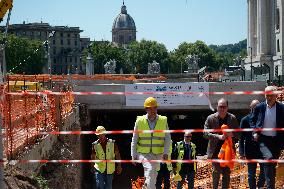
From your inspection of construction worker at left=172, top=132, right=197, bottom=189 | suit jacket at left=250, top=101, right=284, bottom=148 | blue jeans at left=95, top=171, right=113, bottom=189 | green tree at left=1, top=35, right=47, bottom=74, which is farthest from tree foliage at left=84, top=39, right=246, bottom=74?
suit jacket at left=250, top=101, right=284, bottom=148

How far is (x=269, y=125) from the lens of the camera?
862 cm

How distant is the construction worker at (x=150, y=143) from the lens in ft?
27.9

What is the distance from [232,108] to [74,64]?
14475 cm

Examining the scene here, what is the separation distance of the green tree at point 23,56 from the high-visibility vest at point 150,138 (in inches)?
3849

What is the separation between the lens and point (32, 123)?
44.8 feet

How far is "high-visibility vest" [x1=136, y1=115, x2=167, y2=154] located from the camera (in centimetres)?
851

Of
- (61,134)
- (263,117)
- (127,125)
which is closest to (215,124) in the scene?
(263,117)

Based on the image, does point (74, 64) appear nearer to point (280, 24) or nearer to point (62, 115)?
point (280, 24)

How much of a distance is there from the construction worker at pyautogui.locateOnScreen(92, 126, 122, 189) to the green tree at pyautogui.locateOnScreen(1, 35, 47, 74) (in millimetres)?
95847

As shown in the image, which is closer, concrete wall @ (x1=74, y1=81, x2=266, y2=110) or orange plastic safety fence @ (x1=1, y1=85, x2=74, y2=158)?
orange plastic safety fence @ (x1=1, y1=85, x2=74, y2=158)

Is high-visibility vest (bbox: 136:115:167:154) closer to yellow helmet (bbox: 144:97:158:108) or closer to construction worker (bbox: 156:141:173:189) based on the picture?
yellow helmet (bbox: 144:97:158:108)

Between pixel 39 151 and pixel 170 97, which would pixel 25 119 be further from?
pixel 170 97

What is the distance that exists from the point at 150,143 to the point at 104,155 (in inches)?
67.2

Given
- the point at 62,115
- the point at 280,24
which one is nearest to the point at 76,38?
the point at 280,24
